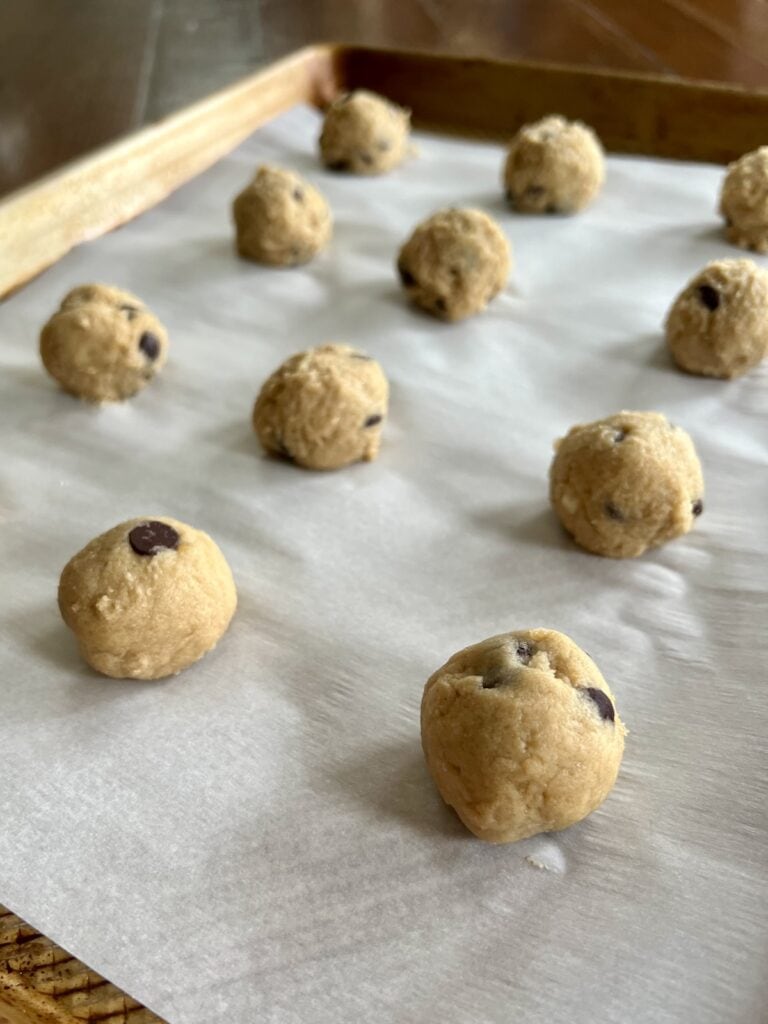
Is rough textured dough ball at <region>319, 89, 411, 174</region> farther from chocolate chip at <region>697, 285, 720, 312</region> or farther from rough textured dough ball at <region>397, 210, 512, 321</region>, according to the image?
chocolate chip at <region>697, 285, 720, 312</region>

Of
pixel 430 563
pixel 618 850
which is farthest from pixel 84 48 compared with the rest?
pixel 618 850

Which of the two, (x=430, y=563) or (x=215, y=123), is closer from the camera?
(x=430, y=563)

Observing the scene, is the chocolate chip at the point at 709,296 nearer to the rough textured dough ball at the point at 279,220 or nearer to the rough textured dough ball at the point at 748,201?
the rough textured dough ball at the point at 748,201

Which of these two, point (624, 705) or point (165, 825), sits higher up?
point (624, 705)

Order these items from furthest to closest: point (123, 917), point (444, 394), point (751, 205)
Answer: point (751, 205) < point (444, 394) < point (123, 917)

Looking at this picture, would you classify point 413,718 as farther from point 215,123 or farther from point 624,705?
point 215,123

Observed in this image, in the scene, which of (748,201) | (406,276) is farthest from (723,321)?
(406,276)

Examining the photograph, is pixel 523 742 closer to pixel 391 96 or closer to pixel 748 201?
pixel 748 201
